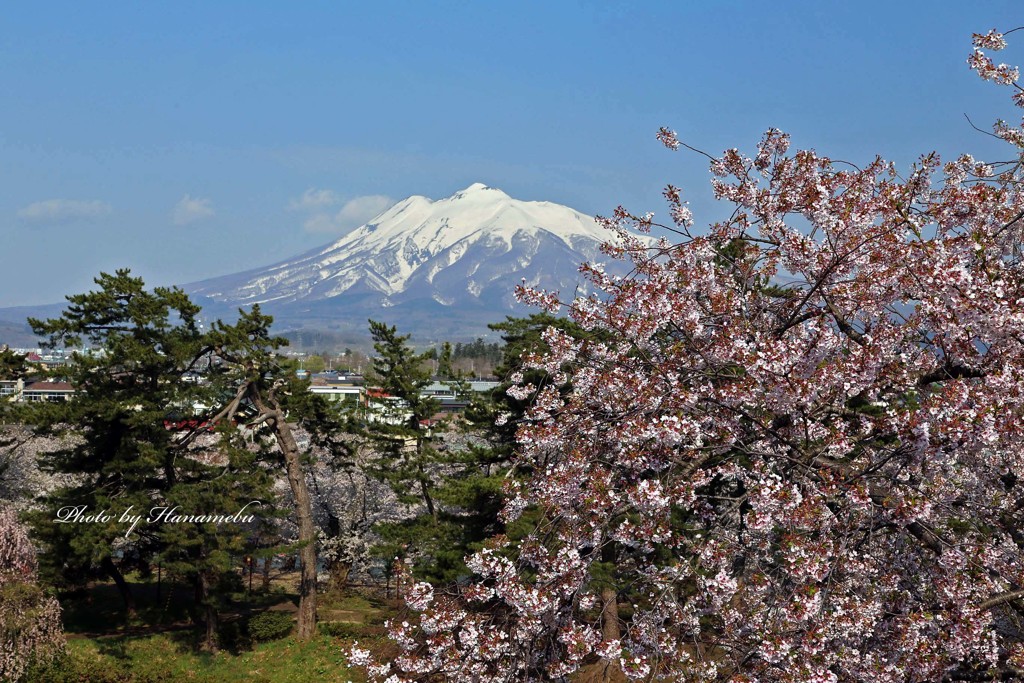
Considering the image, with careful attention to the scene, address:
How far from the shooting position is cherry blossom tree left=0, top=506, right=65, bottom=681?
16391 mm

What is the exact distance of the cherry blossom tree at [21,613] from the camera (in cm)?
1639

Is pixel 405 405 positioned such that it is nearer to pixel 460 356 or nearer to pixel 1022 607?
pixel 1022 607

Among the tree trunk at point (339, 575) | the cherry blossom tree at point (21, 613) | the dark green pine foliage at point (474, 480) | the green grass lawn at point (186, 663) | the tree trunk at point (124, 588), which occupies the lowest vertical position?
the tree trunk at point (339, 575)

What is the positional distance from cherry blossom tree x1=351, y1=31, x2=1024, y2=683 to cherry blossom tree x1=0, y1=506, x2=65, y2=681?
13175 mm

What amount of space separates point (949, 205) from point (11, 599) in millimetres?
17233

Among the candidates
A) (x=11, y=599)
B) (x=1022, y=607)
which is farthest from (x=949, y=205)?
(x=11, y=599)

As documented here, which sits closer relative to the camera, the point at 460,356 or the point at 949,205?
the point at 949,205

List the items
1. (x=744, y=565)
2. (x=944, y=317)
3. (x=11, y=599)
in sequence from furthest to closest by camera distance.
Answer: (x=11, y=599), (x=744, y=565), (x=944, y=317)

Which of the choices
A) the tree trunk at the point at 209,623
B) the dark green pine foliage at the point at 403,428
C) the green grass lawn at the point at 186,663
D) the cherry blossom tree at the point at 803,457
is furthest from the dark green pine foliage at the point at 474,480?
the cherry blossom tree at the point at 803,457

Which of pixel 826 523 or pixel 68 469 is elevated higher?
pixel 826 523

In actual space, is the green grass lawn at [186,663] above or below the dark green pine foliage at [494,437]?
below

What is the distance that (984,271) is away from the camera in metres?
5.10

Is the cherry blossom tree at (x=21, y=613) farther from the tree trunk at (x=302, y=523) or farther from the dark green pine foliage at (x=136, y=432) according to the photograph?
the tree trunk at (x=302, y=523)

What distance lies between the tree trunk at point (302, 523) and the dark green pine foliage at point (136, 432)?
126 cm
